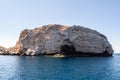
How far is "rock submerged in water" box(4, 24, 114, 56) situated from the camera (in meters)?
134

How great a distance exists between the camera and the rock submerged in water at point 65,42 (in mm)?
133875

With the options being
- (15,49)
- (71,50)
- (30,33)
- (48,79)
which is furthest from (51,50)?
(48,79)

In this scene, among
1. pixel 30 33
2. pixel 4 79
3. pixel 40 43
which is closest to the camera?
pixel 4 79

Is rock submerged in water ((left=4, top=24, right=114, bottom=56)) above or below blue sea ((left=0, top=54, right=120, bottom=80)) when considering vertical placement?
above

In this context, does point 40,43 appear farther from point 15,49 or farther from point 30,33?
point 15,49

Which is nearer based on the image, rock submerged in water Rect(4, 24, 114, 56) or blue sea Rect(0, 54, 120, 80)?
blue sea Rect(0, 54, 120, 80)

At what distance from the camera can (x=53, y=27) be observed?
144 m

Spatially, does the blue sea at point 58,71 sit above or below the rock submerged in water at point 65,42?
below

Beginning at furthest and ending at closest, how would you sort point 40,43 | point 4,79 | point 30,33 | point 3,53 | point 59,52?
point 3,53 → point 30,33 → point 40,43 → point 59,52 → point 4,79

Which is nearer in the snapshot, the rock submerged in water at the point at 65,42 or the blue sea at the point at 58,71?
the blue sea at the point at 58,71

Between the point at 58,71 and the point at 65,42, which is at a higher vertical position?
the point at 65,42

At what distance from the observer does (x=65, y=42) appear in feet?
437

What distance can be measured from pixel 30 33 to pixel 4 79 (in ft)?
368

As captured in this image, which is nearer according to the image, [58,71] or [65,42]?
[58,71]
